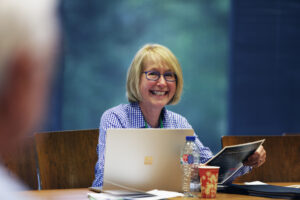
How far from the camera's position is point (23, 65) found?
259 millimetres

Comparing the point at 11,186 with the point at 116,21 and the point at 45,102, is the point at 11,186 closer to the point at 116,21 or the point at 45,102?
the point at 45,102

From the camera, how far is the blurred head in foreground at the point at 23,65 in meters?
0.26

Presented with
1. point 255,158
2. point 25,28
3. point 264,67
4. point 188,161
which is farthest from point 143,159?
point 264,67

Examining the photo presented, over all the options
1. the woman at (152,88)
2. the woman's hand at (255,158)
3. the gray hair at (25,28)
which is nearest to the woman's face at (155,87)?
the woman at (152,88)

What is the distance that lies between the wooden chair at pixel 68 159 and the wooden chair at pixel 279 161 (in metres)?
0.80

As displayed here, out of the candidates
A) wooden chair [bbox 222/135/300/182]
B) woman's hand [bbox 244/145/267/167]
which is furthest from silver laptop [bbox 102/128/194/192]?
wooden chair [bbox 222/135/300/182]

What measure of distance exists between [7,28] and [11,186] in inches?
4.2

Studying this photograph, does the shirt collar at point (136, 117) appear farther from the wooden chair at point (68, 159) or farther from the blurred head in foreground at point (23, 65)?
the blurred head in foreground at point (23, 65)

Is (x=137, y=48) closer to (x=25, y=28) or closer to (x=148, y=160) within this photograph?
(x=148, y=160)

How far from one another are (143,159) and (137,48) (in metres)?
2.64

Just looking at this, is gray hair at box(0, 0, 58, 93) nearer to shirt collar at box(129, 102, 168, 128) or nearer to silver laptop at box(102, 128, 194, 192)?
silver laptop at box(102, 128, 194, 192)

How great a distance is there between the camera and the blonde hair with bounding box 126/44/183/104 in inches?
83.2

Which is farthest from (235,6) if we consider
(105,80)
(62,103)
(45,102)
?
(45,102)

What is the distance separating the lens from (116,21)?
393cm
